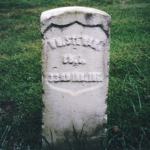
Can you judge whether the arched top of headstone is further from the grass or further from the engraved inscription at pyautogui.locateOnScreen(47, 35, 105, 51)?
the grass

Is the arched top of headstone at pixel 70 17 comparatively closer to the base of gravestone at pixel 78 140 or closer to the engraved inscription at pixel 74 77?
the engraved inscription at pixel 74 77

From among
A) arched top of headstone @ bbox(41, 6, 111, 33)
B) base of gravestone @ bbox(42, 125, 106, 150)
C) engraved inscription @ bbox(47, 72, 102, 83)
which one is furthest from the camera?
base of gravestone @ bbox(42, 125, 106, 150)

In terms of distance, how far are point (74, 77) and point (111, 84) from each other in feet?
4.27

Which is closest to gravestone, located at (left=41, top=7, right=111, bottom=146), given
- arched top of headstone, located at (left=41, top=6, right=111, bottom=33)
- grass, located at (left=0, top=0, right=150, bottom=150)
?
arched top of headstone, located at (left=41, top=6, right=111, bottom=33)

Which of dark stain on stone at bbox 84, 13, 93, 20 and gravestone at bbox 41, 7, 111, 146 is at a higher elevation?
dark stain on stone at bbox 84, 13, 93, 20

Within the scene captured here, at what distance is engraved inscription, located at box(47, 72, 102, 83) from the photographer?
1699 mm

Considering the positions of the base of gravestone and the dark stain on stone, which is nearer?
the dark stain on stone

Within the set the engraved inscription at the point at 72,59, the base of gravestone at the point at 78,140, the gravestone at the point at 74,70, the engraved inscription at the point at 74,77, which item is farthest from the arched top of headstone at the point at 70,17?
the base of gravestone at the point at 78,140

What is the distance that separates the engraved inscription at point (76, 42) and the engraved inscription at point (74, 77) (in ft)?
0.79

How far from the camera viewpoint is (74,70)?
1724 millimetres

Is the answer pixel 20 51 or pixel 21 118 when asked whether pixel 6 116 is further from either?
pixel 20 51

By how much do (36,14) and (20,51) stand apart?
308 centimetres

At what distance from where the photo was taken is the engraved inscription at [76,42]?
1621mm

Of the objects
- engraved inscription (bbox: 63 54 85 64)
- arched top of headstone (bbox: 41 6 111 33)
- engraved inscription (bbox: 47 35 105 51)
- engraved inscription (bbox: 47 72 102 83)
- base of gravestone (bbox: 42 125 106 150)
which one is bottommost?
base of gravestone (bbox: 42 125 106 150)
